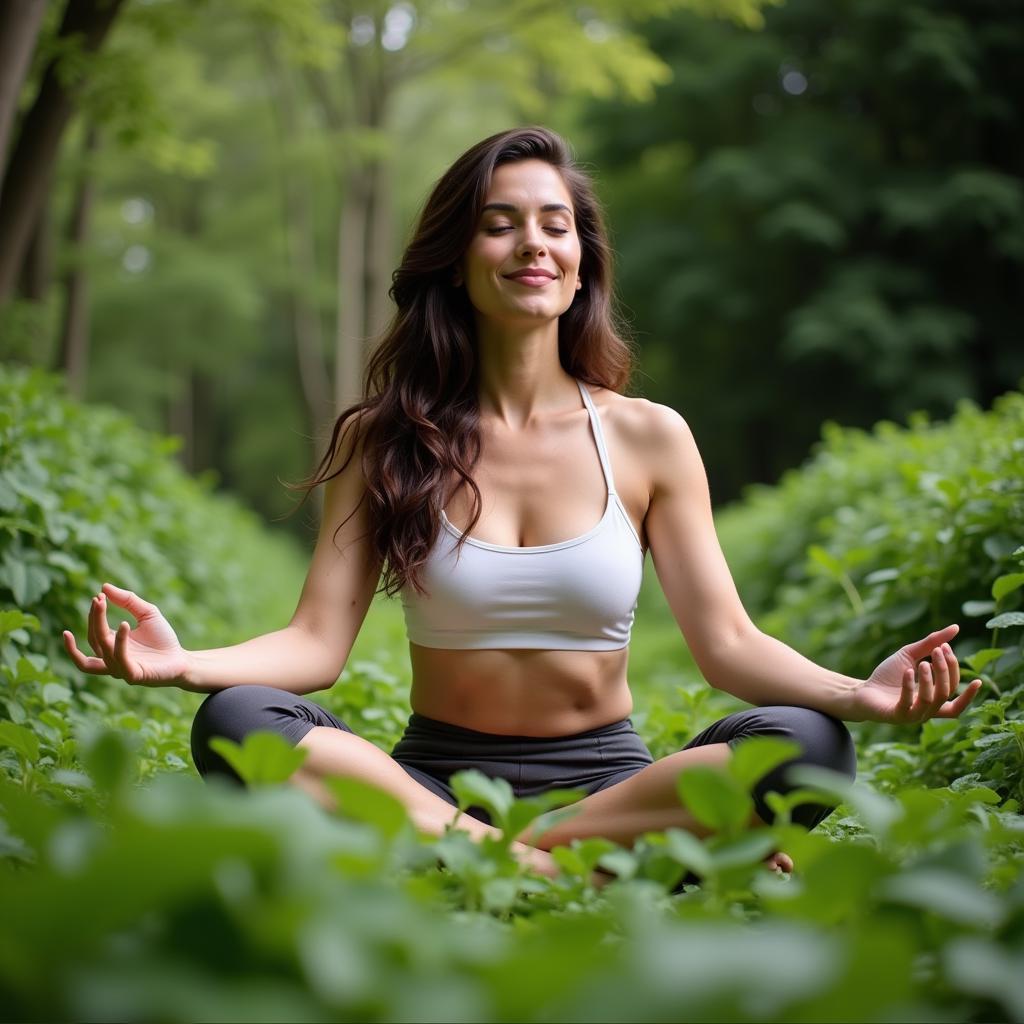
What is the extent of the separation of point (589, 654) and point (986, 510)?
54.4 inches

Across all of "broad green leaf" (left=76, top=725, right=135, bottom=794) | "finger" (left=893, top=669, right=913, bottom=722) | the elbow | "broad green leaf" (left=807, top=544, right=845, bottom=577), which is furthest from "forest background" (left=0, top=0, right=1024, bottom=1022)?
the elbow

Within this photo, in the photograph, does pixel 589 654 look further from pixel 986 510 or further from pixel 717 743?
pixel 986 510

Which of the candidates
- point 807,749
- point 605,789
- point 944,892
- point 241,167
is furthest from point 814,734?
point 241,167

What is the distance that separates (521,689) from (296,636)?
0.51 metres

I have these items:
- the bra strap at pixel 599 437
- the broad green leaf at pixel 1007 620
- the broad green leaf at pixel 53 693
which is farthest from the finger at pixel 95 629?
the broad green leaf at pixel 1007 620

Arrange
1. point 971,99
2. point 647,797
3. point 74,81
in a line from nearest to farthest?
point 647,797, point 74,81, point 971,99

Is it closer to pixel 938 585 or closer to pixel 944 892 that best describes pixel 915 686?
pixel 944 892

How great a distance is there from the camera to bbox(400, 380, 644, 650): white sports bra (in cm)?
256

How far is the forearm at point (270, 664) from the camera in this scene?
2.35 m

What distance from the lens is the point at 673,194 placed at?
20.8 metres

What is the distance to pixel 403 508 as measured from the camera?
8.69ft

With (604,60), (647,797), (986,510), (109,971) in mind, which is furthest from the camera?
(604,60)

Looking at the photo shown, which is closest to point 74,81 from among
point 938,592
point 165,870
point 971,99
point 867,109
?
point 938,592

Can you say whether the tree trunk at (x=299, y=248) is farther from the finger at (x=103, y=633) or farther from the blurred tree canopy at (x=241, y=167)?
the finger at (x=103, y=633)
